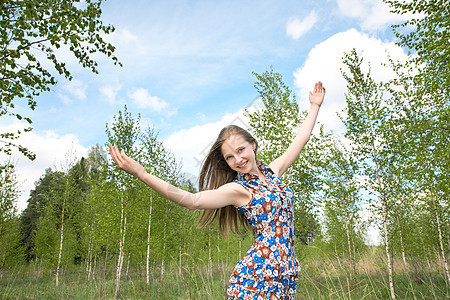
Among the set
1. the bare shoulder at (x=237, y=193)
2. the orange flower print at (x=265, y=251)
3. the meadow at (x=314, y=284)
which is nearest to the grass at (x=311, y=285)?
the meadow at (x=314, y=284)

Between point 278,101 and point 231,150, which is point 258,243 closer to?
point 231,150

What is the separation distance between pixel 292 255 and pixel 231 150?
84 cm

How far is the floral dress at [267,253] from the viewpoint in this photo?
187 centimetres

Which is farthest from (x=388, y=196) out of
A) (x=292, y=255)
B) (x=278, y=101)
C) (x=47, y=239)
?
(x=47, y=239)

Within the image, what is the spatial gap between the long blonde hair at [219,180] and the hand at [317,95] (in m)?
0.90

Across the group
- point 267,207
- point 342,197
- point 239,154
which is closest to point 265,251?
point 267,207

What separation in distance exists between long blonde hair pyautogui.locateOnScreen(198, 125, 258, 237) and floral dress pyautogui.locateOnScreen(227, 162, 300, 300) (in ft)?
1.32

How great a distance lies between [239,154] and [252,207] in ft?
1.39

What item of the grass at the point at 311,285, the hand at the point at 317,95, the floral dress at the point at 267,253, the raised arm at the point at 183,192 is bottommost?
the grass at the point at 311,285

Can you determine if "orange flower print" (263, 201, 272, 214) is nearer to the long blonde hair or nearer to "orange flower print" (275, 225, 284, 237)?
"orange flower print" (275, 225, 284, 237)

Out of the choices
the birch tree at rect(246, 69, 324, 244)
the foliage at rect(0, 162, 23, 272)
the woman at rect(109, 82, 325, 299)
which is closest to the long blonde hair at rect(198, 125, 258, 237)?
the woman at rect(109, 82, 325, 299)

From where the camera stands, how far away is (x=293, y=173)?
10859mm

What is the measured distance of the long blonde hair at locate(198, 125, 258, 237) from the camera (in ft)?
8.05

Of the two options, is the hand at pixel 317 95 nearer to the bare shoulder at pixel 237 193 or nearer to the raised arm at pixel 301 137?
the raised arm at pixel 301 137
